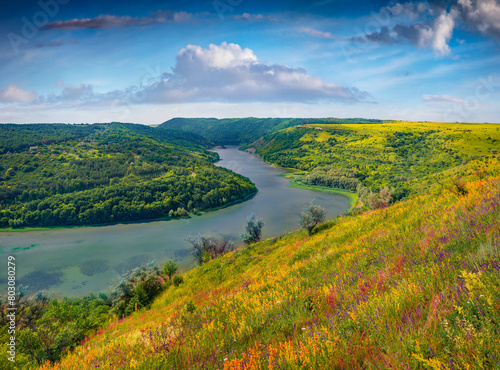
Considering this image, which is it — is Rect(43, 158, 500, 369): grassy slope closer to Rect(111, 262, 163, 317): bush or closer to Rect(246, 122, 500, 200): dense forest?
Rect(111, 262, 163, 317): bush

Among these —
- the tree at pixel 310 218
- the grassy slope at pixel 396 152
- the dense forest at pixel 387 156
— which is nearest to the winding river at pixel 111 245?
the tree at pixel 310 218

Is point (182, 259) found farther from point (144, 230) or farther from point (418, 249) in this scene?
point (418, 249)

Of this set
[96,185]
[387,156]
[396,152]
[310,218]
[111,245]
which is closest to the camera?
[310,218]

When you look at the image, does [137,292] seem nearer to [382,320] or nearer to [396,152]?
[382,320]

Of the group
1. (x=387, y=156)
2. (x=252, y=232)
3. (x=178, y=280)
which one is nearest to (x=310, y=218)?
(x=178, y=280)

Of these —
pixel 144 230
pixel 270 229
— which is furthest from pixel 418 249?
pixel 144 230

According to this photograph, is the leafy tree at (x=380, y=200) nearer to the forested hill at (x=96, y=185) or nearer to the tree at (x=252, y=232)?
the tree at (x=252, y=232)
